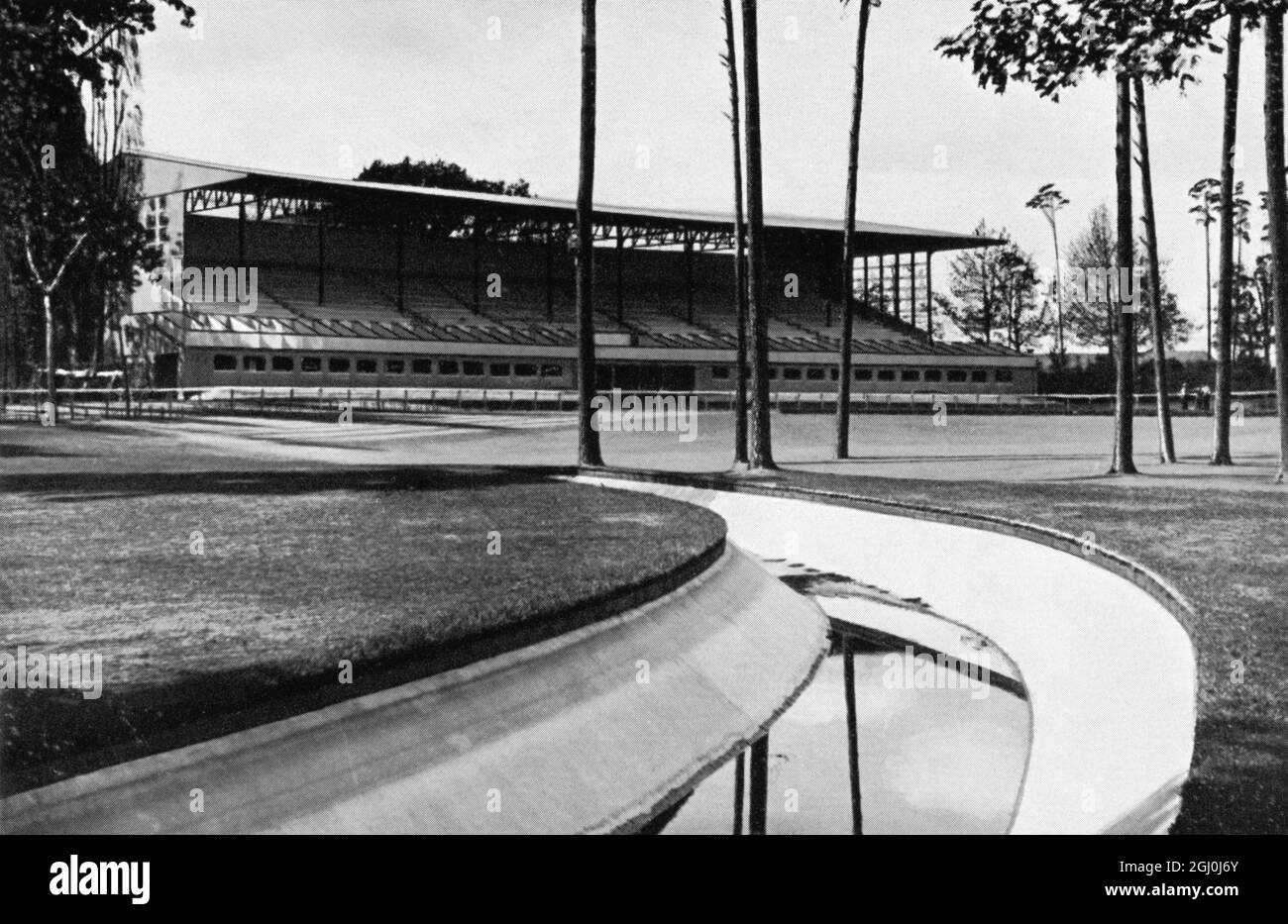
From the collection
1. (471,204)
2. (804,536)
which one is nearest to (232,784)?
(804,536)

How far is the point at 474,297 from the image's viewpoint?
8312 centimetres

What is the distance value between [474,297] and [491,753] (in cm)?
7496

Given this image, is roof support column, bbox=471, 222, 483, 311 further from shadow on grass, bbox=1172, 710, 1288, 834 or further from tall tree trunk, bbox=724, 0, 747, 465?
shadow on grass, bbox=1172, 710, 1288, 834

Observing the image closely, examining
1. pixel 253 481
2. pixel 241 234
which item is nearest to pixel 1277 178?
pixel 253 481

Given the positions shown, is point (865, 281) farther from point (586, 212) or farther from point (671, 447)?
point (586, 212)

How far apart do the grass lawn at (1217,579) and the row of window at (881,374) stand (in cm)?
5145

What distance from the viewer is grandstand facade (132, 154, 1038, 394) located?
69.2 m

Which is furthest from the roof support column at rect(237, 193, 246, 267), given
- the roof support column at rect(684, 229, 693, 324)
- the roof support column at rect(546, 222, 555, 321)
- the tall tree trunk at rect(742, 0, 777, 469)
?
the tall tree trunk at rect(742, 0, 777, 469)

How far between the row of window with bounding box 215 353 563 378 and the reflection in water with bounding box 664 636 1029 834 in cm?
5717

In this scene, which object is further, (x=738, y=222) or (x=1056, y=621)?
(x=738, y=222)

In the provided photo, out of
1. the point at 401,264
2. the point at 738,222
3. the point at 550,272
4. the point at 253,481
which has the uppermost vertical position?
the point at 401,264

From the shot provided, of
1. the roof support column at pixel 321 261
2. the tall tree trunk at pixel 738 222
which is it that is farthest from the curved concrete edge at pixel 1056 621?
the roof support column at pixel 321 261

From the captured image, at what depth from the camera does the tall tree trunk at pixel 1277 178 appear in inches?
973

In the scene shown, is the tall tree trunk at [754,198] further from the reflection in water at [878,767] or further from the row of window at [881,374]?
the row of window at [881,374]
